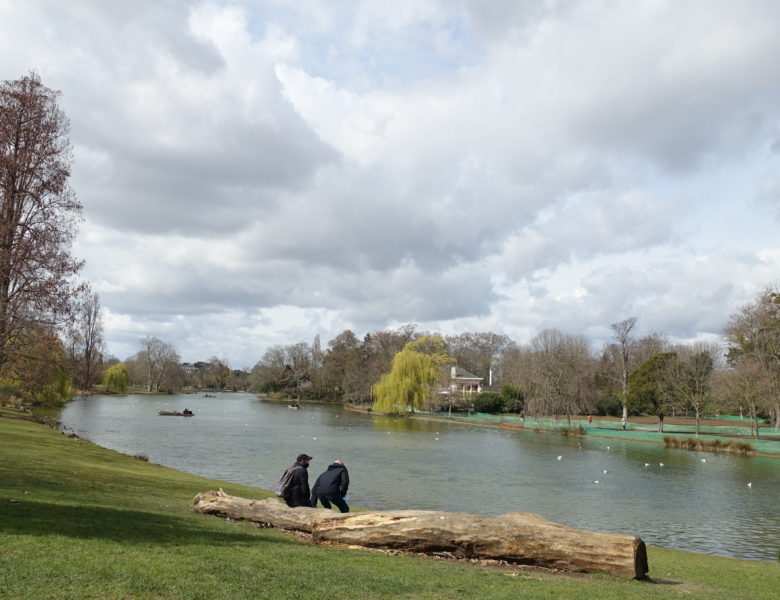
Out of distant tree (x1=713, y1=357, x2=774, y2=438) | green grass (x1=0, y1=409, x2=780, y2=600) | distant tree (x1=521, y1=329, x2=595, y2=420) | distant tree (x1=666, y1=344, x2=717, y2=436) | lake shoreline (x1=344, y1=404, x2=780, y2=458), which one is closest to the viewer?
green grass (x1=0, y1=409, x2=780, y2=600)

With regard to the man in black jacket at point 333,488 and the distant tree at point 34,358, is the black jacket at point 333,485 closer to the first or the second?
the man in black jacket at point 333,488

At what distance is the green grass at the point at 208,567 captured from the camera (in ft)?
23.1

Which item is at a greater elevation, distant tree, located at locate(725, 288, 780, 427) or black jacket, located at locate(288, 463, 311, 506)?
distant tree, located at locate(725, 288, 780, 427)

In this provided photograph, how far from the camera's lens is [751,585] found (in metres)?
11.8

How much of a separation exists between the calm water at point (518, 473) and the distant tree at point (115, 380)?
66.8 metres

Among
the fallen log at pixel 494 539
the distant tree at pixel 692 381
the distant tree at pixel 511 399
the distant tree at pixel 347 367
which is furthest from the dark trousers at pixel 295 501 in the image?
the distant tree at pixel 347 367

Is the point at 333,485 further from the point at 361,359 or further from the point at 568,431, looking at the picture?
the point at 361,359

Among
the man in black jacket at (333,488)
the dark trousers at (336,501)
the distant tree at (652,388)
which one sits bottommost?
the dark trousers at (336,501)

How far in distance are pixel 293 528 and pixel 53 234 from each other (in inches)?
630

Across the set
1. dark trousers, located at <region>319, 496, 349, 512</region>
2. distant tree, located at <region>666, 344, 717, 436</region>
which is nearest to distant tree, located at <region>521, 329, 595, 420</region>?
distant tree, located at <region>666, 344, 717, 436</region>

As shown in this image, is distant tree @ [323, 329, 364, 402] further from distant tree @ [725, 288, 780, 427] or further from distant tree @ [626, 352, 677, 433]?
distant tree @ [725, 288, 780, 427]

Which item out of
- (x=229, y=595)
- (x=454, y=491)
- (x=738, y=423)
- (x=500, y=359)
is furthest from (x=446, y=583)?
(x=500, y=359)

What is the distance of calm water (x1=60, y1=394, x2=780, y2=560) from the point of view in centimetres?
2309

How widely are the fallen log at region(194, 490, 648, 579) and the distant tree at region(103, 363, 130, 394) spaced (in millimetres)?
123132
